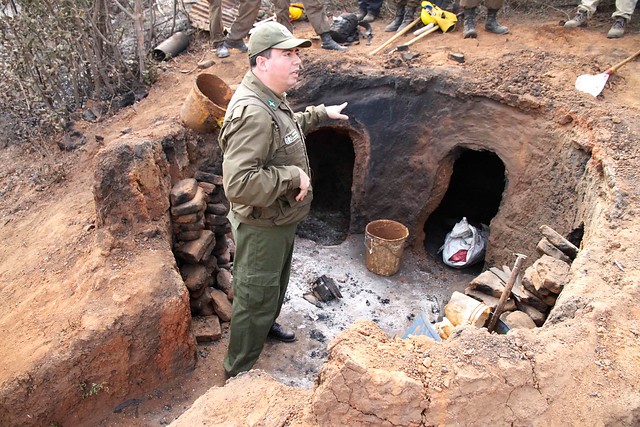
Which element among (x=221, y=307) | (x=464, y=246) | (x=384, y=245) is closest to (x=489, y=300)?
(x=384, y=245)

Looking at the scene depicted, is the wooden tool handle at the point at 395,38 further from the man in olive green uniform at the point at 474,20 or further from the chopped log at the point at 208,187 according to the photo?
the chopped log at the point at 208,187

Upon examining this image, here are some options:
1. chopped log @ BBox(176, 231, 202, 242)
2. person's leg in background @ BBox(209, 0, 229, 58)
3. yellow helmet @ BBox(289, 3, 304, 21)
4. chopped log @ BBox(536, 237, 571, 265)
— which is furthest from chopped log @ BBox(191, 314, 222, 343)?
yellow helmet @ BBox(289, 3, 304, 21)

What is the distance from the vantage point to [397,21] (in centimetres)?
716

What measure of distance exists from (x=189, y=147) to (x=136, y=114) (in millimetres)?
1312

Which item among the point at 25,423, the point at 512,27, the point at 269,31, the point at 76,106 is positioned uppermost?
the point at 269,31

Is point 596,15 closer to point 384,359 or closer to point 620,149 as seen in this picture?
point 620,149

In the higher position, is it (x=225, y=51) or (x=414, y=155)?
(x=225, y=51)

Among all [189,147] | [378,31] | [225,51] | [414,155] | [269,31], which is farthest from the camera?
[378,31]

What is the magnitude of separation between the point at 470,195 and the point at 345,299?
2741 mm

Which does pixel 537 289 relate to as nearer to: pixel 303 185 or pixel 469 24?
pixel 303 185

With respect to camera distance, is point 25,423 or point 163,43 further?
point 163,43

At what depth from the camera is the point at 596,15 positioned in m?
6.73

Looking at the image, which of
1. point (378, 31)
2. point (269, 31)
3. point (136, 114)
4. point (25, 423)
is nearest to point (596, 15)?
point (378, 31)

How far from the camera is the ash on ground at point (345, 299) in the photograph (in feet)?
14.1
